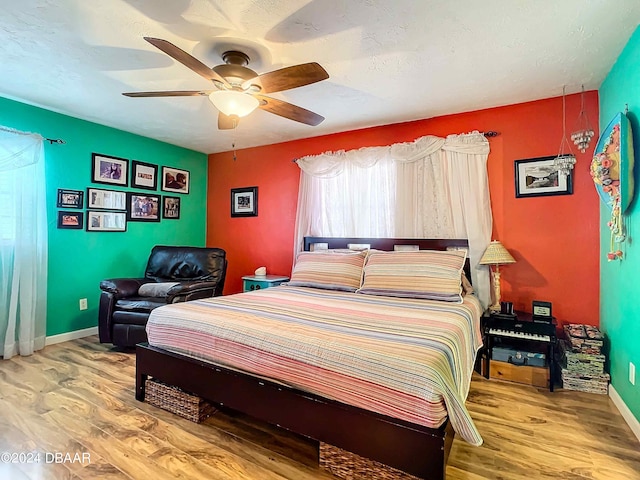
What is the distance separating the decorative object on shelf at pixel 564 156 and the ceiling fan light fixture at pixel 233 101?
2538 mm

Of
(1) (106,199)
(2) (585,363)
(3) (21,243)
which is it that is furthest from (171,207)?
(2) (585,363)

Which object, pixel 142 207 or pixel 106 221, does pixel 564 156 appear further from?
pixel 106 221

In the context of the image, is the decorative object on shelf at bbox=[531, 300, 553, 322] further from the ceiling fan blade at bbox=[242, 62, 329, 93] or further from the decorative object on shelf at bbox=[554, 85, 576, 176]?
the ceiling fan blade at bbox=[242, 62, 329, 93]

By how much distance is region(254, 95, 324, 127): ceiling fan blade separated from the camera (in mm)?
2340

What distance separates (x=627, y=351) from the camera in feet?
7.08

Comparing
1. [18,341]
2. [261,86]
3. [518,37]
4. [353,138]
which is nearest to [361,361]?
[261,86]

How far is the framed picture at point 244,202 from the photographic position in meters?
4.78

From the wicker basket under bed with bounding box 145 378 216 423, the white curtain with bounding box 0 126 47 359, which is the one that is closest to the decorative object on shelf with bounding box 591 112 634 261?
the wicker basket under bed with bounding box 145 378 216 423

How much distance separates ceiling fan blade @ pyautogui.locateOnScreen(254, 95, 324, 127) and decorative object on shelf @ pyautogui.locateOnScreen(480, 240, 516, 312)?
1890mm

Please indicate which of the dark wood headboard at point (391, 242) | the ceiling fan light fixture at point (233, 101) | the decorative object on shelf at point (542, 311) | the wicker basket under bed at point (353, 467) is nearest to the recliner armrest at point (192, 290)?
the dark wood headboard at point (391, 242)

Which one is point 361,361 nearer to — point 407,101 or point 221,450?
point 221,450

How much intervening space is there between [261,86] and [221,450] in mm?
2156

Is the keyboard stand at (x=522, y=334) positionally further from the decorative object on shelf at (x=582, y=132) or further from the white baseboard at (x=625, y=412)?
the decorative object on shelf at (x=582, y=132)

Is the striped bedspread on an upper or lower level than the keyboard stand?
upper
